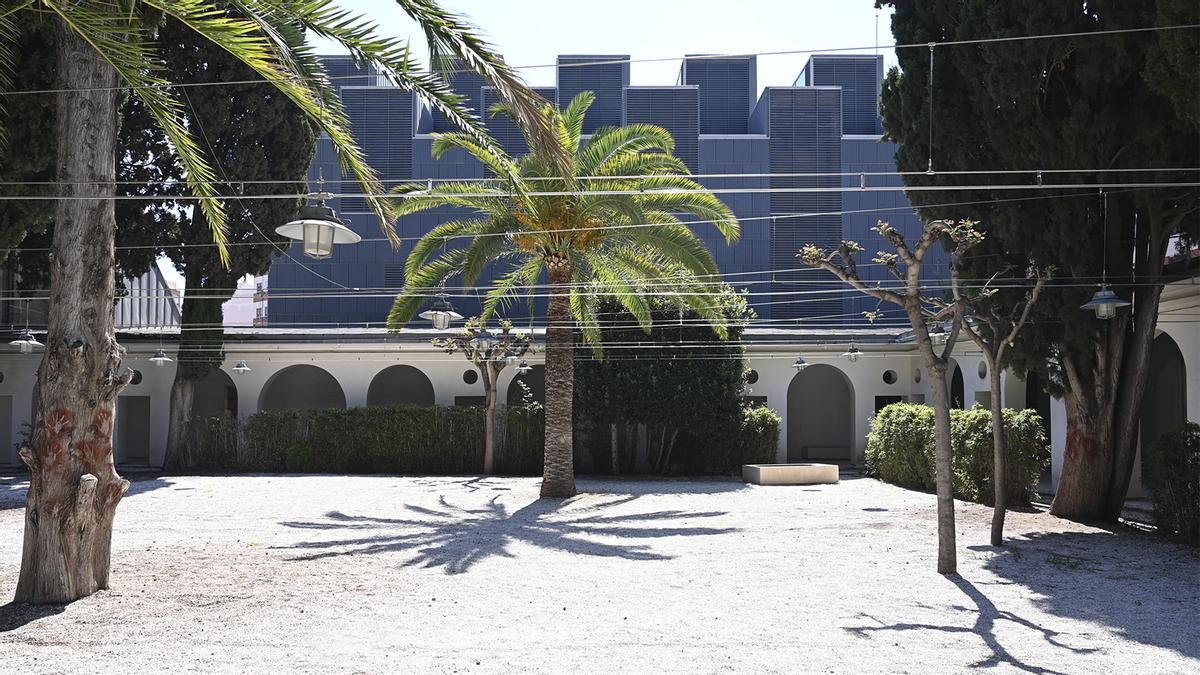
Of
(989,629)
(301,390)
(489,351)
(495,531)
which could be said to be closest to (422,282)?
(495,531)

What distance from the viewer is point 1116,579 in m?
10.2

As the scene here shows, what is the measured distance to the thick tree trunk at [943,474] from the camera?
33.8 ft

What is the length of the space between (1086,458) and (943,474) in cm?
555

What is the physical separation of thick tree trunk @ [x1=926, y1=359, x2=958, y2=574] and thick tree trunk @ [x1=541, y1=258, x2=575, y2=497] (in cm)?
943

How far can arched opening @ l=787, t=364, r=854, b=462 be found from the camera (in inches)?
1268

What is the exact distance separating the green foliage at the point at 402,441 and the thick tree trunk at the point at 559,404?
6.35m

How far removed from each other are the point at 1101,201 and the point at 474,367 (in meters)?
17.8

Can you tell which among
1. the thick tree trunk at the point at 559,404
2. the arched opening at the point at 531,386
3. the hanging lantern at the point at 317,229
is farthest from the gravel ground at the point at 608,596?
the arched opening at the point at 531,386

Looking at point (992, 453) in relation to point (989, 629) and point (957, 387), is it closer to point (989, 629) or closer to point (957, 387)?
point (989, 629)

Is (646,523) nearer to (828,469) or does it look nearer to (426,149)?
(828,469)

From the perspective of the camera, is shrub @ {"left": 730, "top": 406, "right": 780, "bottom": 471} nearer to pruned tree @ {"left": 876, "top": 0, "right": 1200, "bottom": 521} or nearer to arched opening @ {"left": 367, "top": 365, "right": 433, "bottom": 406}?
pruned tree @ {"left": 876, "top": 0, "right": 1200, "bottom": 521}

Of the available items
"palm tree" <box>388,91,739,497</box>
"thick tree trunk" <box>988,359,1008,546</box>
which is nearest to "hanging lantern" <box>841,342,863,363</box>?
"palm tree" <box>388,91,739,497</box>

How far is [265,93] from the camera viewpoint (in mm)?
24469

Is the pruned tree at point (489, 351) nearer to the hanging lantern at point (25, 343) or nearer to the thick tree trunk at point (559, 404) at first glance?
the thick tree trunk at point (559, 404)
